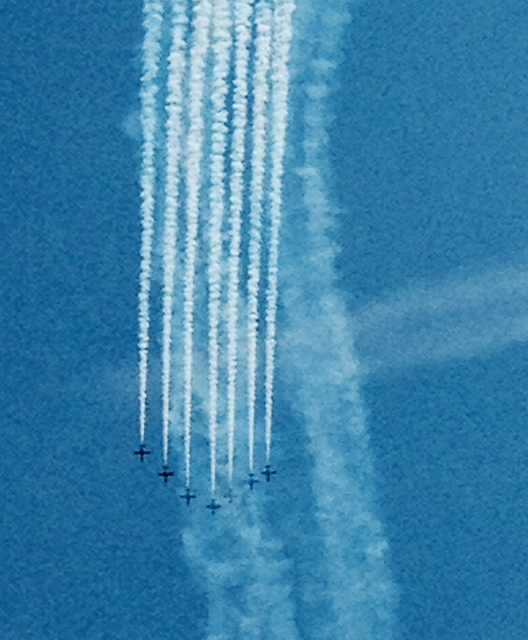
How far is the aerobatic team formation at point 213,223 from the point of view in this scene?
197 cm

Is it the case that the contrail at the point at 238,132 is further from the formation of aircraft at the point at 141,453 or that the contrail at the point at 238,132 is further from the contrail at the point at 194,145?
the formation of aircraft at the point at 141,453

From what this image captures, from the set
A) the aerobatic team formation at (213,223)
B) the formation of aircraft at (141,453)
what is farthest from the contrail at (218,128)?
the formation of aircraft at (141,453)

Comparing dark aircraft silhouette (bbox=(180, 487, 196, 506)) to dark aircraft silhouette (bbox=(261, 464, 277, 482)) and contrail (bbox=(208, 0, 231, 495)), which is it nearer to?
dark aircraft silhouette (bbox=(261, 464, 277, 482))

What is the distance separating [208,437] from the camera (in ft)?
6.62

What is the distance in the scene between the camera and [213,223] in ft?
6.49

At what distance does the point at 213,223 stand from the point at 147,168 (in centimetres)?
18

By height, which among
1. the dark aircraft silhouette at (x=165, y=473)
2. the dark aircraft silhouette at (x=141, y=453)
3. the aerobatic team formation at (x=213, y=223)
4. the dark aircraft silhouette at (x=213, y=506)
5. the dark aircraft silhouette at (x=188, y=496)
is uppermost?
the aerobatic team formation at (x=213, y=223)

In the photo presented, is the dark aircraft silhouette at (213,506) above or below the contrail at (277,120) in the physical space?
below

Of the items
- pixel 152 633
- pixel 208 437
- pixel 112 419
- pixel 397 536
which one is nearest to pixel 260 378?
pixel 208 437

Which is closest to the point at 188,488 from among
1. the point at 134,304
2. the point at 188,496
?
the point at 188,496

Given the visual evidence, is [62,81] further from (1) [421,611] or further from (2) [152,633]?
(1) [421,611]

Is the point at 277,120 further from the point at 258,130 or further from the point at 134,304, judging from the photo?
the point at 134,304

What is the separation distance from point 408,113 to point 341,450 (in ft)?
2.41

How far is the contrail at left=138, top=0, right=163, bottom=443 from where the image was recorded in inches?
78.1
